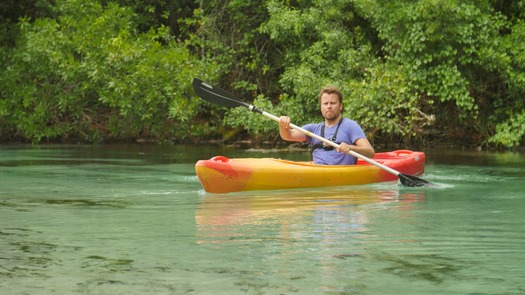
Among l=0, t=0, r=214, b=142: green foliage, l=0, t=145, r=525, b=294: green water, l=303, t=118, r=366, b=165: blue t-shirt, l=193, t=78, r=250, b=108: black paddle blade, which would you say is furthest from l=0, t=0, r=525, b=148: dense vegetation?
l=303, t=118, r=366, b=165: blue t-shirt

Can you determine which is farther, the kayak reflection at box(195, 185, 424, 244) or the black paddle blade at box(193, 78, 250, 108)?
the black paddle blade at box(193, 78, 250, 108)

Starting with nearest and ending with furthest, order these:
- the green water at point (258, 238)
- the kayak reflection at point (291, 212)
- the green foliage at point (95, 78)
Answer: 1. the green water at point (258, 238)
2. the kayak reflection at point (291, 212)
3. the green foliage at point (95, 78)

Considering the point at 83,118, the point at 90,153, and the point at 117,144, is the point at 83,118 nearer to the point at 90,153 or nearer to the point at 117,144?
the point at 117,144

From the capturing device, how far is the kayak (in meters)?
9.31

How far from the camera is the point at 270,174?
9.52 meters

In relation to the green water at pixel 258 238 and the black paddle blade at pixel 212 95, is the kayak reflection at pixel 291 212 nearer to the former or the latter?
the green water at pixel 258 238

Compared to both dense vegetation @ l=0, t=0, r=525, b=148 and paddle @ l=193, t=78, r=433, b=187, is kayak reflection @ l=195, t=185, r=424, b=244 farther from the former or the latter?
dense vegetation @ l=0, t=0, r=525, b=148

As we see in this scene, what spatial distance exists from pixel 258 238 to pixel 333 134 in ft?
12.2

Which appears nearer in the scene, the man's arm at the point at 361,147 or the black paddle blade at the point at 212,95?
the man's arm at the point at 361,147

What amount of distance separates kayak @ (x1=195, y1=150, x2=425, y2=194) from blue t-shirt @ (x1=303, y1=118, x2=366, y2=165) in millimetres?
218

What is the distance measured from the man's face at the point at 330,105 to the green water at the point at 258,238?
744 mm

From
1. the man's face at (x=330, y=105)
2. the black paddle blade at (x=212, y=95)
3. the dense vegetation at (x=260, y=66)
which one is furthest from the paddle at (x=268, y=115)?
the dense vegetation at (x=260, y=66)

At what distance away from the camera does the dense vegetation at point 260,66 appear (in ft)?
54.0

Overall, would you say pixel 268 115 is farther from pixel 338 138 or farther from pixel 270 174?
pixel 270 174
